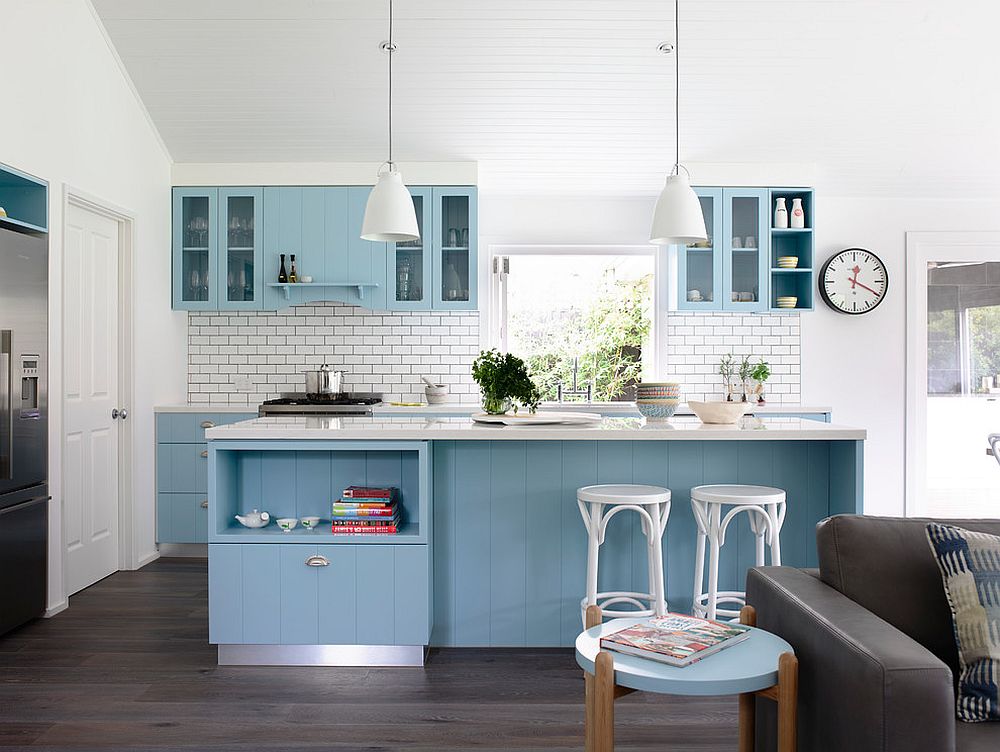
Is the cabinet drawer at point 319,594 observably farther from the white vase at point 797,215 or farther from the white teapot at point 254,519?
the white vase at point 797,215

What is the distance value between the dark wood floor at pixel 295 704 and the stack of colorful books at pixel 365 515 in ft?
1.86

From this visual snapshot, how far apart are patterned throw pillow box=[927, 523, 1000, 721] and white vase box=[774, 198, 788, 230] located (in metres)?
4.18

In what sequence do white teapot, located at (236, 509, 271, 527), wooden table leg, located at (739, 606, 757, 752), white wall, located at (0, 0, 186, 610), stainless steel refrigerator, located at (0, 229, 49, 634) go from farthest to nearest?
white wall, located at (0, 0, 186, 610), stainless steel refrigerator, located at (0, 229, 49, 634), white teapot, located at (236, 509, 271, 527), wooden table leg, located at (739, 606, 757, 752)

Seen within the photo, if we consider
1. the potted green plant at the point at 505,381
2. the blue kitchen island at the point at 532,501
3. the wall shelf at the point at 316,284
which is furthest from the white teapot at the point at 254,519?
the wall shelf at the point at 316,284

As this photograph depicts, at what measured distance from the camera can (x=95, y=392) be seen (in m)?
4.91

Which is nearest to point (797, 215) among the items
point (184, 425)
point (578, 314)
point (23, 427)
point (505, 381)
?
point (578, 314)

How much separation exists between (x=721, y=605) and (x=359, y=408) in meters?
2.71

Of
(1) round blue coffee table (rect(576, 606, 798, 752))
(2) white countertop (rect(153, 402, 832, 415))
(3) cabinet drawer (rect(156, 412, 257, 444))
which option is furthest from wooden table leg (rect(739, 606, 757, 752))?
(3) cabinet drawer (rect(156, 412, 257, 444))

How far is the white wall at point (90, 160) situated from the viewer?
4.10 meters

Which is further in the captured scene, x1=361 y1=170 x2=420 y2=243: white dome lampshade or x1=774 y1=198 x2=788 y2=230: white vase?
x1=774 y1=198 x2=788 y2=230: white vase

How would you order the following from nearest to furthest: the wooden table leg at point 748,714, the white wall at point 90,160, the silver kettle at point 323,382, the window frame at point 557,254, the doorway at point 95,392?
the wooden table leg at point 748,714 → the white wall at point 90,160 → the doorway at point 95,392 → the silver kettle at point 323,382 → the window frame at point 557,254

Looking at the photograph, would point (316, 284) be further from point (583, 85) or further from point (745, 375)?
point (745, 375)

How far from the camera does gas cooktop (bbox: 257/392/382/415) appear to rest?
18.2 ft

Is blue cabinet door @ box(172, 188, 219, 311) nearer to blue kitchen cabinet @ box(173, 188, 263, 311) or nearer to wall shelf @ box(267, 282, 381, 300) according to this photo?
blue kitchen cabinet @ box(173, 188, 263, 311)
